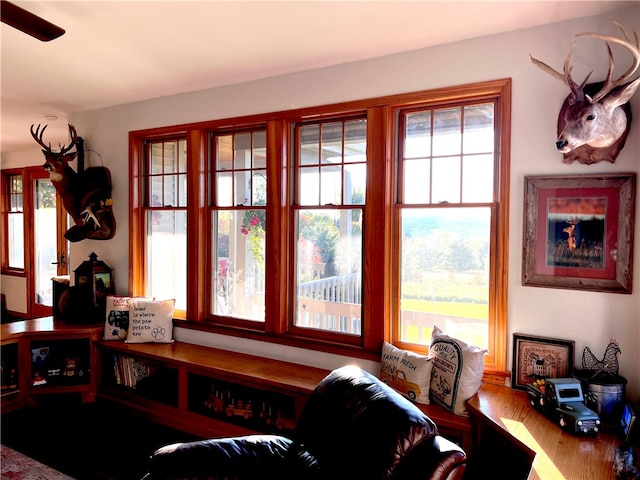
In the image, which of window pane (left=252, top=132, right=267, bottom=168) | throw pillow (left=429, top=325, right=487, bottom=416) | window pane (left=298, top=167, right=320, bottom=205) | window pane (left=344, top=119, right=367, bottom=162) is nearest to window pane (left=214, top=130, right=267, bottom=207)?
window pane (left=252, top=132, right=267, bottom=168)

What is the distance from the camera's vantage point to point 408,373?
8.49ft

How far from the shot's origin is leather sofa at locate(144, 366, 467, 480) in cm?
156

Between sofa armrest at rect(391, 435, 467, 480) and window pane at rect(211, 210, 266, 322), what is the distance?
2.15 meters

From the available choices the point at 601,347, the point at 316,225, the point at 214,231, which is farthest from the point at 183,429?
the point at 601,347

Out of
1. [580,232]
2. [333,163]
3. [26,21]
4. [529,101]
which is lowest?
[580,232]

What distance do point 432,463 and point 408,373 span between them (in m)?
1.10

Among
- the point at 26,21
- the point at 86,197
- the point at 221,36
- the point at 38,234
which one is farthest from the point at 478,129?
the point at 38,234

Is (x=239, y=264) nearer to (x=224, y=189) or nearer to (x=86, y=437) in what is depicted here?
(x=224, y=189)

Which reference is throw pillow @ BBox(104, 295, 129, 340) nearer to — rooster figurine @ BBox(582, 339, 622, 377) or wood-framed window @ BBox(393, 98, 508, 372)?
wood-framed window @ BBox(393, 98, 508, 372)

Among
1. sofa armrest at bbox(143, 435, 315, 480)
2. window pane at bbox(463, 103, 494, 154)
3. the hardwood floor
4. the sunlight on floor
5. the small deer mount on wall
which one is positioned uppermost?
window pane at bbox(463, 103, 494, 154)

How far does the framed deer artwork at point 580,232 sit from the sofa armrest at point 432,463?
128cm

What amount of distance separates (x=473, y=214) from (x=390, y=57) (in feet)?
3.79

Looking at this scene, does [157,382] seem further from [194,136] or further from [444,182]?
[444,182]

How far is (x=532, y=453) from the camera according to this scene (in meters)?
1.84
